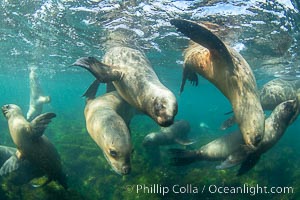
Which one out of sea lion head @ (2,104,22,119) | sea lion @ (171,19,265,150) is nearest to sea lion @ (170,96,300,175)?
sea lion @ (171,19,265,150)

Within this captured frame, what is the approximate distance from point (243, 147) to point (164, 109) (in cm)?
197

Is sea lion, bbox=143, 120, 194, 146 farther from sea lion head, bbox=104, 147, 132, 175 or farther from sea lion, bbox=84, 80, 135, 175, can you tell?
sea lion head, bbox=104, 147, 132, 175

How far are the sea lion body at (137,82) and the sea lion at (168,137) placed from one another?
4.89 meters

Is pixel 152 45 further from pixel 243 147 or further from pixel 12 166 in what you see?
pixel 243 147

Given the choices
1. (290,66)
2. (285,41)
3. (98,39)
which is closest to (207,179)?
(285,41)

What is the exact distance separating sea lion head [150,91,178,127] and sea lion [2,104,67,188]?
3.49m

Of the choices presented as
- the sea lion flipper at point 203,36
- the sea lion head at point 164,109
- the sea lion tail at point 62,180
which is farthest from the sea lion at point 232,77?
the sea lion tail at point 62,180

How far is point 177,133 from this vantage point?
1291 cm

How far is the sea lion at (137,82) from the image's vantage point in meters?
4.68

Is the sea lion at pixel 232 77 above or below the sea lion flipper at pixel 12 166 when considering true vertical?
above

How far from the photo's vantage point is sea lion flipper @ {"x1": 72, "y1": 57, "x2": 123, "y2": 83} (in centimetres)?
644

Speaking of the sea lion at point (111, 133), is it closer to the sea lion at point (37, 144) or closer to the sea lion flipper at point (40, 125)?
the sea lion flipper at point (40, 125)

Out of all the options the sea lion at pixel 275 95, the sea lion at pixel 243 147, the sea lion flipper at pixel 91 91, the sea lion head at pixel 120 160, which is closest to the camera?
the sea lion head at pixel 120 160

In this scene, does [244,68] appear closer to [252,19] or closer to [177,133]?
[252,19]
